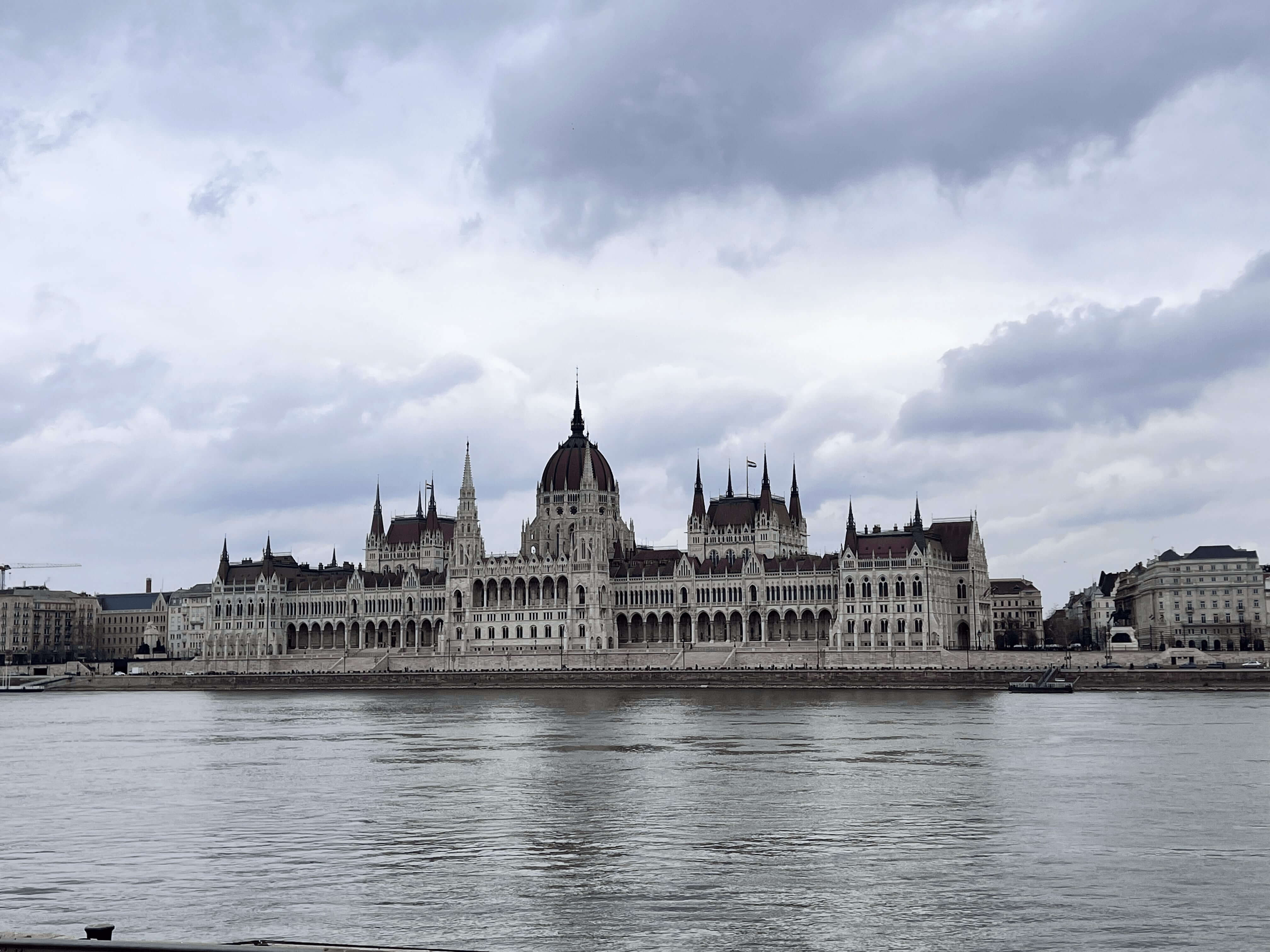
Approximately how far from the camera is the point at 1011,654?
116188mm

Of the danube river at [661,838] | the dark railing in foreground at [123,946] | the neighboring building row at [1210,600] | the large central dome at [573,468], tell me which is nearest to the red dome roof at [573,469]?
the large central dome at [573,468]

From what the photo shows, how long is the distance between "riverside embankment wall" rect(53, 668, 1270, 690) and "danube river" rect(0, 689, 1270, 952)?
39.7m

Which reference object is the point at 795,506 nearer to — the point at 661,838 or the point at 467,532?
the point at 467,532

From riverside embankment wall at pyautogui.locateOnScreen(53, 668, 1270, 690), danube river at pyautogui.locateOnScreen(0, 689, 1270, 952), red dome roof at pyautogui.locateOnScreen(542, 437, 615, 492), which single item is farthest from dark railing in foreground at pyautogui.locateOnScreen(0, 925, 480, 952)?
red dome roof at pyautogui.locateOnScreen(542, 437, 615, 492)

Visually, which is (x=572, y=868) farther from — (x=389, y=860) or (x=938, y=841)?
(x=938, y=841)

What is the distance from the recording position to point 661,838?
31.1m

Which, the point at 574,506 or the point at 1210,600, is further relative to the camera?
the point at 574,506

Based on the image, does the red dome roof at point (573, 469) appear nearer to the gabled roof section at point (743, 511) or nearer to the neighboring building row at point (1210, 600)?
the gabled roof section at point (743, 511)

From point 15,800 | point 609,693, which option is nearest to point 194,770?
point 15,800

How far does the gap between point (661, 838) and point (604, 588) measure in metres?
119

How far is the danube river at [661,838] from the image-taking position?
22.0 metres

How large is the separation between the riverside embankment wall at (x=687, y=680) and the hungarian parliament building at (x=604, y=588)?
12.8 m

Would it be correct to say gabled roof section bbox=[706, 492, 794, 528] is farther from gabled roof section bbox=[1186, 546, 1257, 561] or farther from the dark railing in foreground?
the dark railing in foreground

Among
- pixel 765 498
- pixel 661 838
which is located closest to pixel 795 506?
pixel 765 498
